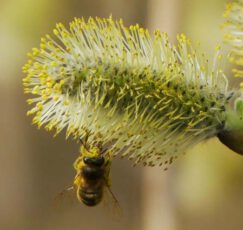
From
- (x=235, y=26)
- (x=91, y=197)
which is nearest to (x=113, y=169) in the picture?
(x=91, y=197)

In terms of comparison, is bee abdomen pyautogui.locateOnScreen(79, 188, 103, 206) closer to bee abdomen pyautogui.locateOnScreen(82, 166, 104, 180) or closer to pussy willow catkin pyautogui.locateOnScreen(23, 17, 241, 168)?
bee abdomen pyautogui.locateOnScreen(82, 166, 104, 180)

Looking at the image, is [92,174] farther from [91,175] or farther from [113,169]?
[113,169]

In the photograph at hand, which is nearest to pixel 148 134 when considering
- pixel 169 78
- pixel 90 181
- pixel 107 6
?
pixel 169 78

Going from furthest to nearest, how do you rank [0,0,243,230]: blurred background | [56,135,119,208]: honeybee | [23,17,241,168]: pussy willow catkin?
[0,0,243,230]: blurred background < [56,135,119,208]: honeybee < [23,17,241,168]: pussy willow catkin

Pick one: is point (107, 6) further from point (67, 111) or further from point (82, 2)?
point (67, 111)

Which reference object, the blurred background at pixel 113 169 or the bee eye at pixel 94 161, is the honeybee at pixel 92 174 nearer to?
the bee eye at pixel 94 161

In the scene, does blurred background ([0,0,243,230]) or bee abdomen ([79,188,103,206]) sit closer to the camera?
bee abdomen ([79,188,103,206])

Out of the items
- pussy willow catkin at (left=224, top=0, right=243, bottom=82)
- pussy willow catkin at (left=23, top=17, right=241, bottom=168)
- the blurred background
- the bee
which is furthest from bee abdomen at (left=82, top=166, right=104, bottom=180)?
the blurred background
